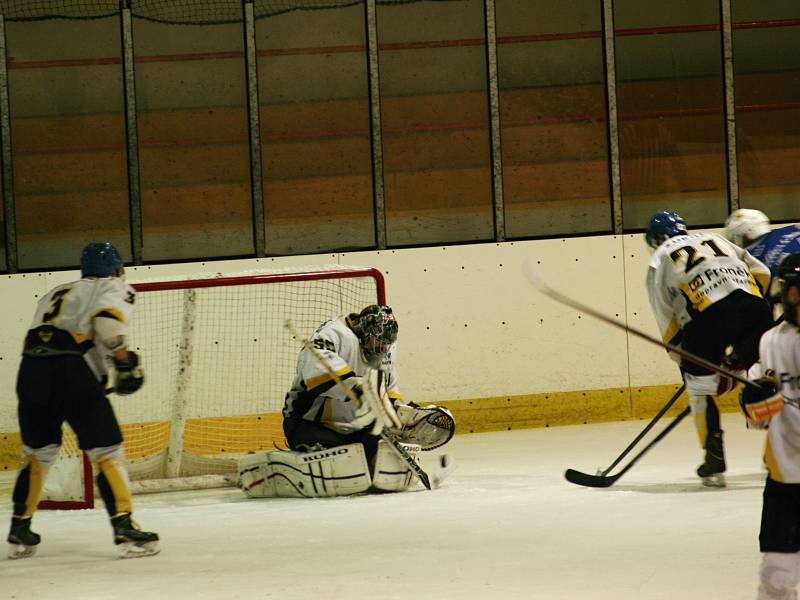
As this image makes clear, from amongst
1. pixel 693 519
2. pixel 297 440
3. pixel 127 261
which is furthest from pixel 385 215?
pixel 693 519

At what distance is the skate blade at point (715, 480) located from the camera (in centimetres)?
Answer: 528

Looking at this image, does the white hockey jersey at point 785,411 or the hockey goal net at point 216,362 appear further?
the hockey goal net at point 216,362

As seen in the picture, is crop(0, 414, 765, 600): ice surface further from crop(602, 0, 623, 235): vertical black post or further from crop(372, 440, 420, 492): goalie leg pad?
crop(602, 0, 623, 235): vertical black post

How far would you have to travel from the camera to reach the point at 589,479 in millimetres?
5512

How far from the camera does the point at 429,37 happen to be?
318 inches

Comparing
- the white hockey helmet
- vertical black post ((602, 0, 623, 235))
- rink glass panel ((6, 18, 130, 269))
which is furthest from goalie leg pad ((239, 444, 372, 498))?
vertical black post ((602, 0, 623, 235))

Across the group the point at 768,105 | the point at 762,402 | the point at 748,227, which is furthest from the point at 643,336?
the point at 768,105

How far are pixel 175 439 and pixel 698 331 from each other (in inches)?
94.4

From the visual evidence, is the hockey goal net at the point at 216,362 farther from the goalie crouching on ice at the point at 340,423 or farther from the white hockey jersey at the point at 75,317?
the white hockey jersey at the point at 75,317

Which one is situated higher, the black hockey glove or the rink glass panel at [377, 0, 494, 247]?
the rink glass panel at [377, 0, 494, 247]

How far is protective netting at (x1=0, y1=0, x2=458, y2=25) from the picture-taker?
7.73 m

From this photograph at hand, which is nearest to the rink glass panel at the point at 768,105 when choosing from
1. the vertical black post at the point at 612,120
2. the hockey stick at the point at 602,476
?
the vertical black post at the point at 612,120

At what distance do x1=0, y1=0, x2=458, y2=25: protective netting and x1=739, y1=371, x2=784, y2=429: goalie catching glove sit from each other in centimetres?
552

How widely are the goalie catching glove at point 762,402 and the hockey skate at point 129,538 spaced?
2175 millimetres
